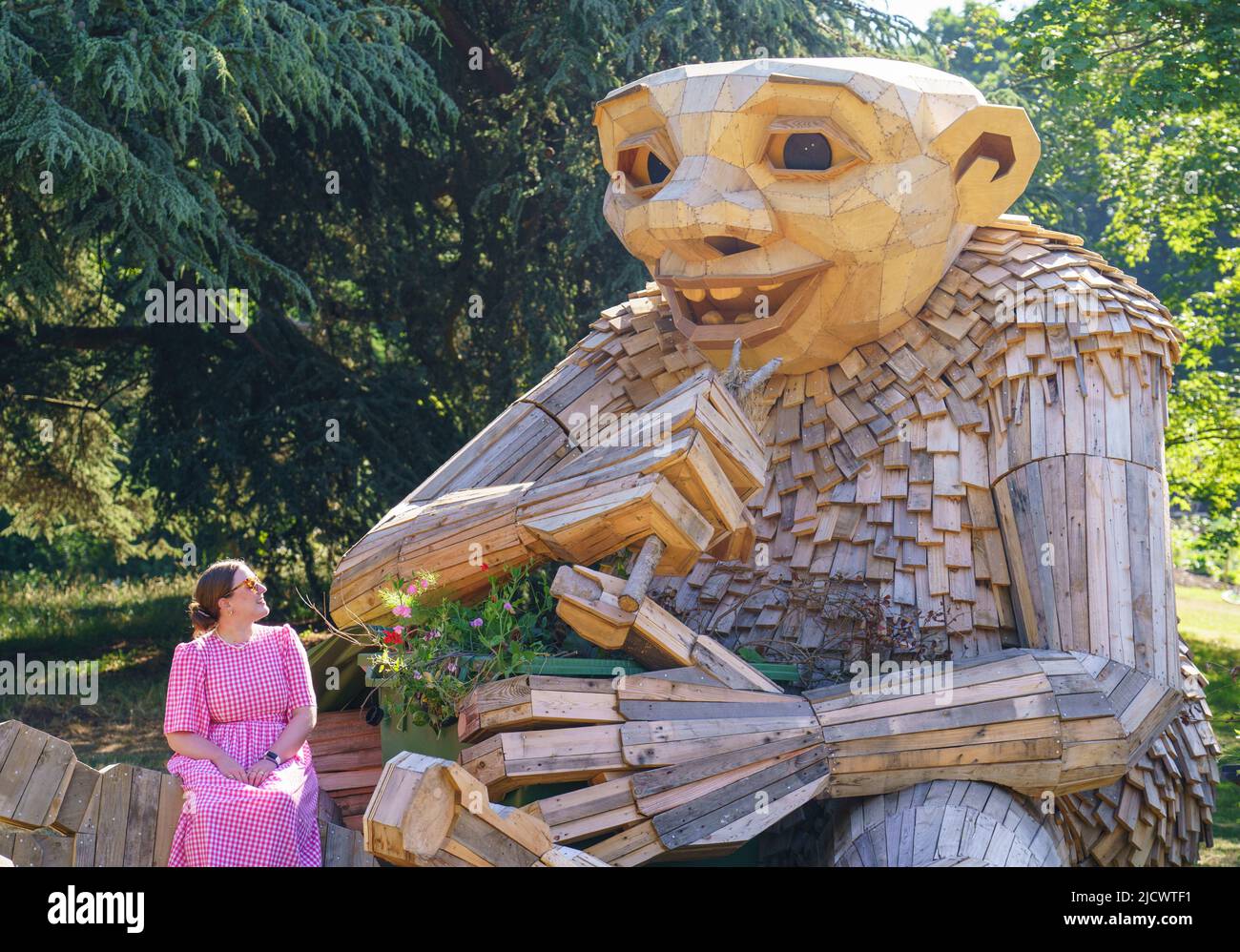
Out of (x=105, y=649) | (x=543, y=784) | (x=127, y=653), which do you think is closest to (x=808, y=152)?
(x=543, y=784)

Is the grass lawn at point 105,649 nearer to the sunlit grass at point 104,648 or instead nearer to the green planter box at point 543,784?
the sunlit grass at point 104,648

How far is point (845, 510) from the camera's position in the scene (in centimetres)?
436

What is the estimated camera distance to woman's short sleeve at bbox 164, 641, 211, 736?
3838 mm

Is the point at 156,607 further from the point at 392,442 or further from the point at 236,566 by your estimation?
the point at 236,566

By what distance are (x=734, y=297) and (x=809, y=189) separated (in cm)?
39

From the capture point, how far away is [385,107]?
27.0 ft

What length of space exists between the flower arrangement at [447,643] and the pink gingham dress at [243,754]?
280 mm

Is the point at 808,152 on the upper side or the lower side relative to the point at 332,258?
lower

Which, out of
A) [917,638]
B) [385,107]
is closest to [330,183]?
[385,107]

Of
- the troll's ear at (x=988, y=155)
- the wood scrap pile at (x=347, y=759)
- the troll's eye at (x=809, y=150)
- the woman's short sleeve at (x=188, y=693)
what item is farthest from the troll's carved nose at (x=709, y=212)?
the wood scrap pile at (x=347, y=759)

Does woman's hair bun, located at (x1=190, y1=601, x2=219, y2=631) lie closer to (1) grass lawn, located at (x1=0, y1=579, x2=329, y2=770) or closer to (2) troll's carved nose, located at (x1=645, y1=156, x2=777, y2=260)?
(2) troll's carved nose, located at (x1=645, y1=156, x2=777, y2=260)

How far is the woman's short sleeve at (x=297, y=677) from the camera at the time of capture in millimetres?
→ 4012

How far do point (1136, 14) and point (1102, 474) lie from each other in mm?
5445

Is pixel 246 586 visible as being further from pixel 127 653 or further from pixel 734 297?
pixel 127 653
